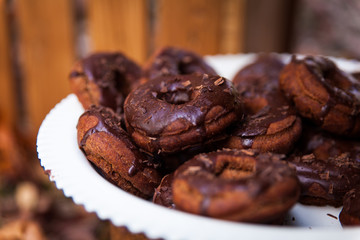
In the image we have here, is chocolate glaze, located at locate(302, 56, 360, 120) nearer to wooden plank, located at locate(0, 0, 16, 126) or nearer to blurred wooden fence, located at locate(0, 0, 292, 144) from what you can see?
blurred wooden fence, located at locate(0, 0, 292, 144)

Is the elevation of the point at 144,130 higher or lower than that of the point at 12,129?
higher

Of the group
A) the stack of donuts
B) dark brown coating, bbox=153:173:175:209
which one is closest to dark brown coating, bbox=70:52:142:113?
the stack of donuts

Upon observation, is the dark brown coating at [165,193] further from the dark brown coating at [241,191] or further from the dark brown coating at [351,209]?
the dark brown coating at [351,209]

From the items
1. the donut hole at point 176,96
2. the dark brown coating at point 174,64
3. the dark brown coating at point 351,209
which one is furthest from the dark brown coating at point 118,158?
the dark brown coating at point 351,209

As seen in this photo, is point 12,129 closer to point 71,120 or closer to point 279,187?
point 71,120

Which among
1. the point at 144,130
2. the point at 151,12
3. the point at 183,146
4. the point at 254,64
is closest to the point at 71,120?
the point at 144,130

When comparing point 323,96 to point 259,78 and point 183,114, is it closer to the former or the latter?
point 259,78

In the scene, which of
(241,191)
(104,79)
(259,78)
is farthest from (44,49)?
(241,191)
